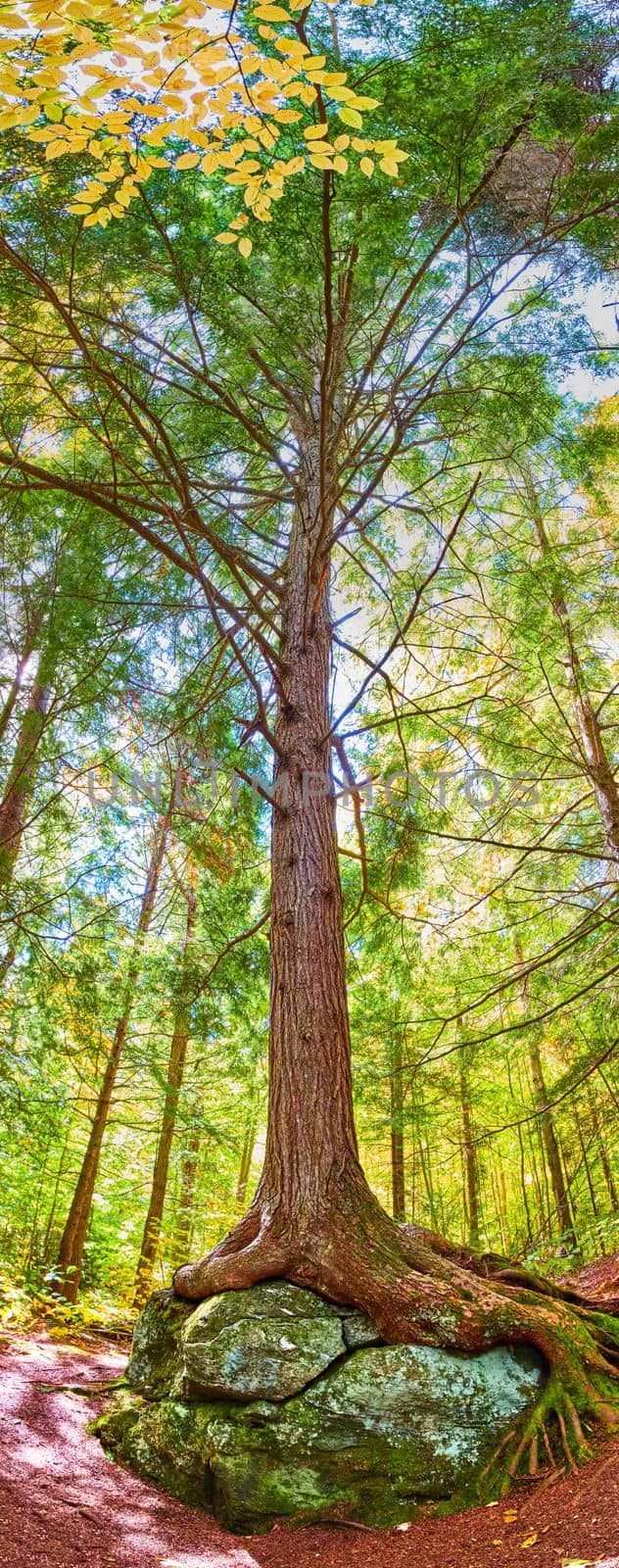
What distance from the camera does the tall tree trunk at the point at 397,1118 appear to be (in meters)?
7.86

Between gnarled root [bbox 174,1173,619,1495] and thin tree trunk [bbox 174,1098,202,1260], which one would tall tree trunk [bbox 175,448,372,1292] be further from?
thin tree trunk [bbox 174,1098,202,1260]

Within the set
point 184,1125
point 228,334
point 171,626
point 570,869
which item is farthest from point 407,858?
point 184,1125

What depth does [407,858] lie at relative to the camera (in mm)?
5977

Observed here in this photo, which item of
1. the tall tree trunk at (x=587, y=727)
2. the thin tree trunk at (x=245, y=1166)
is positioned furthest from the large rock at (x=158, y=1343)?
the thin tree trunk at (x=245, y=1166)

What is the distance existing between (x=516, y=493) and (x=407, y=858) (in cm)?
354

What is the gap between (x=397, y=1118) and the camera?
7.77m

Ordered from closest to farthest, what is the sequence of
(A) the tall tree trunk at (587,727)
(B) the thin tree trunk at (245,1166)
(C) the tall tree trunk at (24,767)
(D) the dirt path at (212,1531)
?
(D) the dirt path at (212,1531) < (C) the tall tree trunk at (24,767) < (A) the tall tree trunk at (587,727) < (B) the thin tree trunk at (245,1166)

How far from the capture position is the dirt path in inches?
94.1

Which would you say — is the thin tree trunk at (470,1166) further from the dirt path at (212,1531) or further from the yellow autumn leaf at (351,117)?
the yellow autumn leaf at (351,117)

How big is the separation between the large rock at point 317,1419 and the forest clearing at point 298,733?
1 centimetres

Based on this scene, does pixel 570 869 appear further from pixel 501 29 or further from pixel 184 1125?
pixel 501 29

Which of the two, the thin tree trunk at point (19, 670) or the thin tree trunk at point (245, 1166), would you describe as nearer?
the thin tree trunk at point (19, 670)

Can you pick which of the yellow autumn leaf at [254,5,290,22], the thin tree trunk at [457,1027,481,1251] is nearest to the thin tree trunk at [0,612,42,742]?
the yellow autumn leaf at [254,5,290,22]

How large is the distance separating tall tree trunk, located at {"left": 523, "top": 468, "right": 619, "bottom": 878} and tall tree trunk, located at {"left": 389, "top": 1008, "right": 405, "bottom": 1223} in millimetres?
2667
